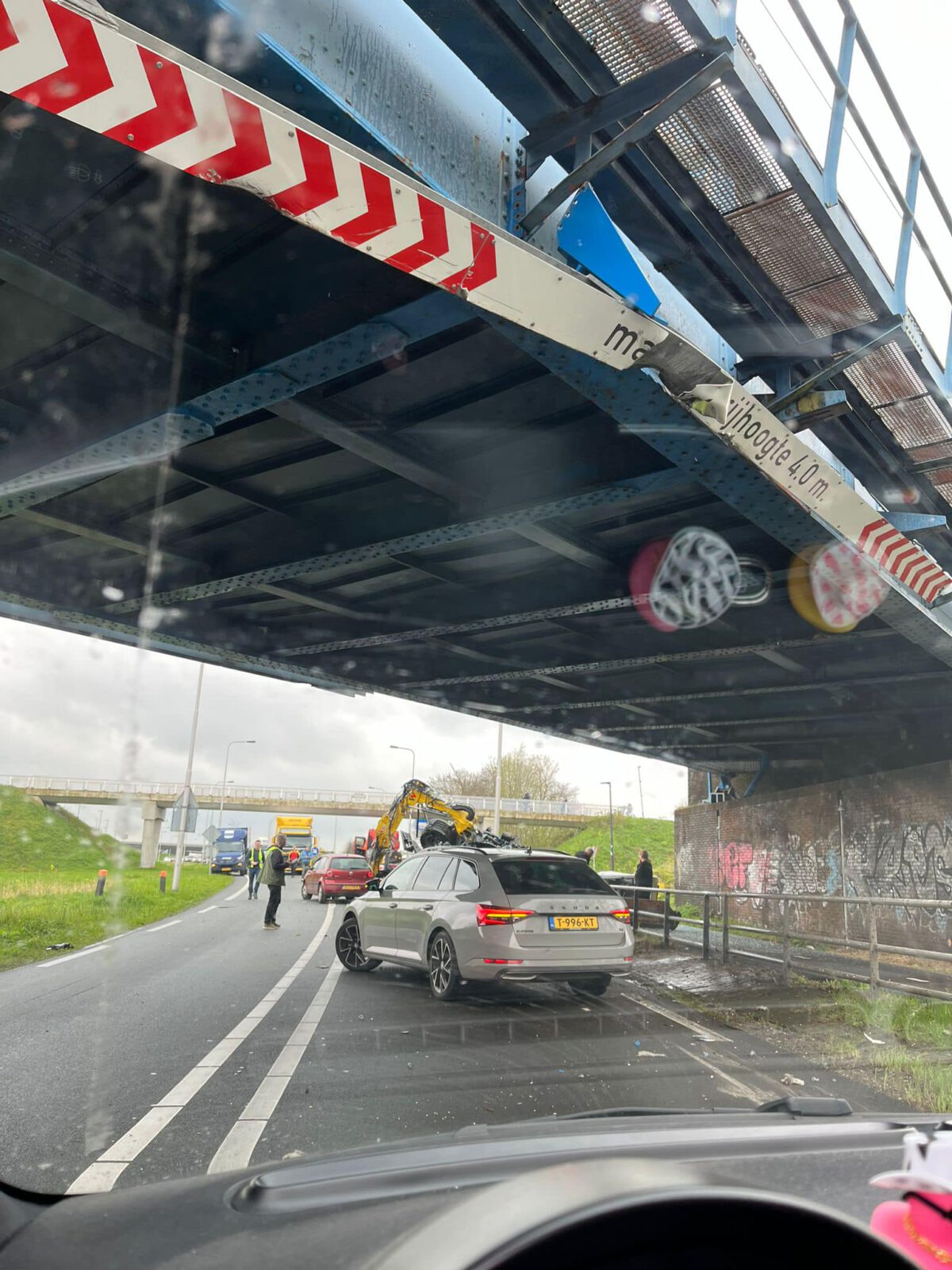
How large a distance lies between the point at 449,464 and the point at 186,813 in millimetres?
11605

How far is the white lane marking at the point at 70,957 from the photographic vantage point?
33.3 ft

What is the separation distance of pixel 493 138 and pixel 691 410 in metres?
2.00

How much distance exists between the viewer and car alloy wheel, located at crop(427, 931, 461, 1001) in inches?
307

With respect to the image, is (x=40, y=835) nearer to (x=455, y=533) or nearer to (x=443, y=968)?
(x=443, y=968)

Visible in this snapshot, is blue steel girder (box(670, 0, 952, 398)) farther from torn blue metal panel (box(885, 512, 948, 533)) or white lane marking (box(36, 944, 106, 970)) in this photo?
white lane marking (box(36, 944, 106, 970))

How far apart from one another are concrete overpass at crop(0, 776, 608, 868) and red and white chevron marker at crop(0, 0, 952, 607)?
3458 mm

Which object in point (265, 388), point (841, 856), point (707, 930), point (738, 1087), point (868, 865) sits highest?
point (265, 388)

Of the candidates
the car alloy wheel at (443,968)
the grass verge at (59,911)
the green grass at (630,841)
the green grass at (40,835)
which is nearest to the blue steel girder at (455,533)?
the green grass at (40,835)

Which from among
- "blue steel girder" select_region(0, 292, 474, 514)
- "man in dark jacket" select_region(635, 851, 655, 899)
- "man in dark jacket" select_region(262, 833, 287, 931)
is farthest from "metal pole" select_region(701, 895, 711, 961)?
"blue steel girder" select_region(0, 292, 474, 514)

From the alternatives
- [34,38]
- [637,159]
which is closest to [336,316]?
[637,159]

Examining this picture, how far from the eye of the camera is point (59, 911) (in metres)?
15.5

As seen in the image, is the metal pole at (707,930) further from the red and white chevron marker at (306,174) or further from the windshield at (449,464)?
the red and white chevron marker at (306,174)

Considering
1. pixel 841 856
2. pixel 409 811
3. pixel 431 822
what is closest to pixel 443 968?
pixel 431 822

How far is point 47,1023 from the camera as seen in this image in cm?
647
